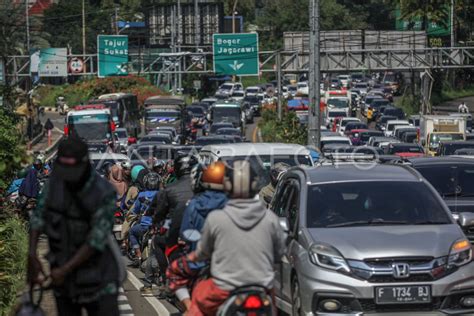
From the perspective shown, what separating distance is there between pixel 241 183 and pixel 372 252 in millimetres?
2770

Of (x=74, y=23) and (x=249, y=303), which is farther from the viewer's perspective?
(x=74, y=23)

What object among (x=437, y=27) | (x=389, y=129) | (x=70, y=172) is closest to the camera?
(x=70, y=172)

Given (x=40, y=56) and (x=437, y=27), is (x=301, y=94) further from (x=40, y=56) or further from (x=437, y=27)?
(x=40, y=56)

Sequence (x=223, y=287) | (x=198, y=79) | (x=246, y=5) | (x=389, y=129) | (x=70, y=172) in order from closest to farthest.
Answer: (x=70, y=172), (x=223, y=287), (x=389, y=129), (x=198, y=79), (x=246, y=5)

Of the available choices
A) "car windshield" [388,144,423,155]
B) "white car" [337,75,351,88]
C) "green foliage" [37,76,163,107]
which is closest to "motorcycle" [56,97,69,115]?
"green foliage" [37,76,163,107]

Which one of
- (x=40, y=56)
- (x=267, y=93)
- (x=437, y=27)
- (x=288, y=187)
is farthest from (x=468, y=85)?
(x=288, y=187)

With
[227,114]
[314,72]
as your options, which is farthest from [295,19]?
[314,72]

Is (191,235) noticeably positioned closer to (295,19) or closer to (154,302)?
(154,302)

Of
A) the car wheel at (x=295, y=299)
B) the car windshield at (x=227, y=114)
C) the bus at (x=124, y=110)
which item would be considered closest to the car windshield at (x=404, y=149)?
the bus at (x=124, y=110)

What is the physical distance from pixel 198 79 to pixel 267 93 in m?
10.2

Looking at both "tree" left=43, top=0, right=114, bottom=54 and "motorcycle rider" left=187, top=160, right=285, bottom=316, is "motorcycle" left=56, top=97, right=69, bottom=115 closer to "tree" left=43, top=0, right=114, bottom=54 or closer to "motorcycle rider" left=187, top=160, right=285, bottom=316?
"tree" left=43, top=0, right=114, bottom=54

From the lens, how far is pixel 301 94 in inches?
3425

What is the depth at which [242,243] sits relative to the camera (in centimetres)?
784

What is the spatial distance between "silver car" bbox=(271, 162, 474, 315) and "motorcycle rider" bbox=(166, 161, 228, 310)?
1049 mm
